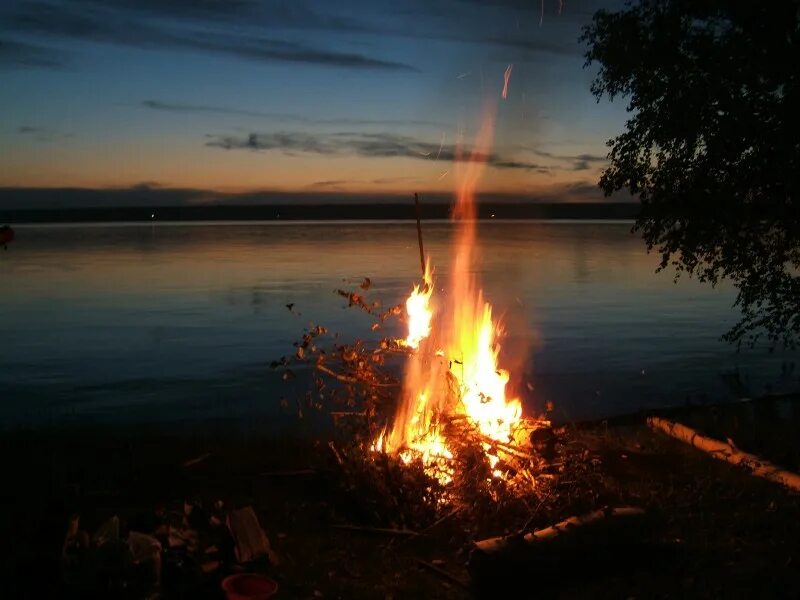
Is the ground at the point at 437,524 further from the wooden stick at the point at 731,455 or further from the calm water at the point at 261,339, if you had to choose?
the calm water at the point at 261,339

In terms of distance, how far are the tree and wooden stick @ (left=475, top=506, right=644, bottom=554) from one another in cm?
593

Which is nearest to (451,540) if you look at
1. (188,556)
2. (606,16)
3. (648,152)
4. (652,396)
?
(188,556)

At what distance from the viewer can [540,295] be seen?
33562 mm

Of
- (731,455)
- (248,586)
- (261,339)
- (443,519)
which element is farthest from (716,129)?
(261,339)

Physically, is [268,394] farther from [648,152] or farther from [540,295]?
[540,295]

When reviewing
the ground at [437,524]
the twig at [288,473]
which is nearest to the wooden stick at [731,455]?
the ground at [437,524]

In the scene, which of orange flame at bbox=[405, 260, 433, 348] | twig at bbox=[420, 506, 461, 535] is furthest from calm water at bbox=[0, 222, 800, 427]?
twig at bbox=[420, 506, 461, 535]

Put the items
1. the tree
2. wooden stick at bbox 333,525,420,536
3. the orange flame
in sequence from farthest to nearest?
1. the tree
2. the orange flame
3. wooden stick at bbox 333,525,420,536

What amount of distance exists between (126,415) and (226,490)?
684cm

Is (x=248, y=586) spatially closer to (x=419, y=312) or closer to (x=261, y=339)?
(x=419, y=312)

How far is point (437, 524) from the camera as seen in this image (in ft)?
24.1

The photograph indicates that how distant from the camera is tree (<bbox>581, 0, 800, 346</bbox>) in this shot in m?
11.2

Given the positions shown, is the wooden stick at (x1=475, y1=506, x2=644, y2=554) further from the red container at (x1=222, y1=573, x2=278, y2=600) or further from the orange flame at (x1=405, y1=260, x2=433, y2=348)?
the orange flame at (x1=405, y1=260, x2=433, y2=348)

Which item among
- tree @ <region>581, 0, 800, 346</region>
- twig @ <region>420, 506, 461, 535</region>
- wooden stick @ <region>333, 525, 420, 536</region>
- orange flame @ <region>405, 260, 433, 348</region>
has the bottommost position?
wooden stick @ <region>333, 525, 420, 536</region>
